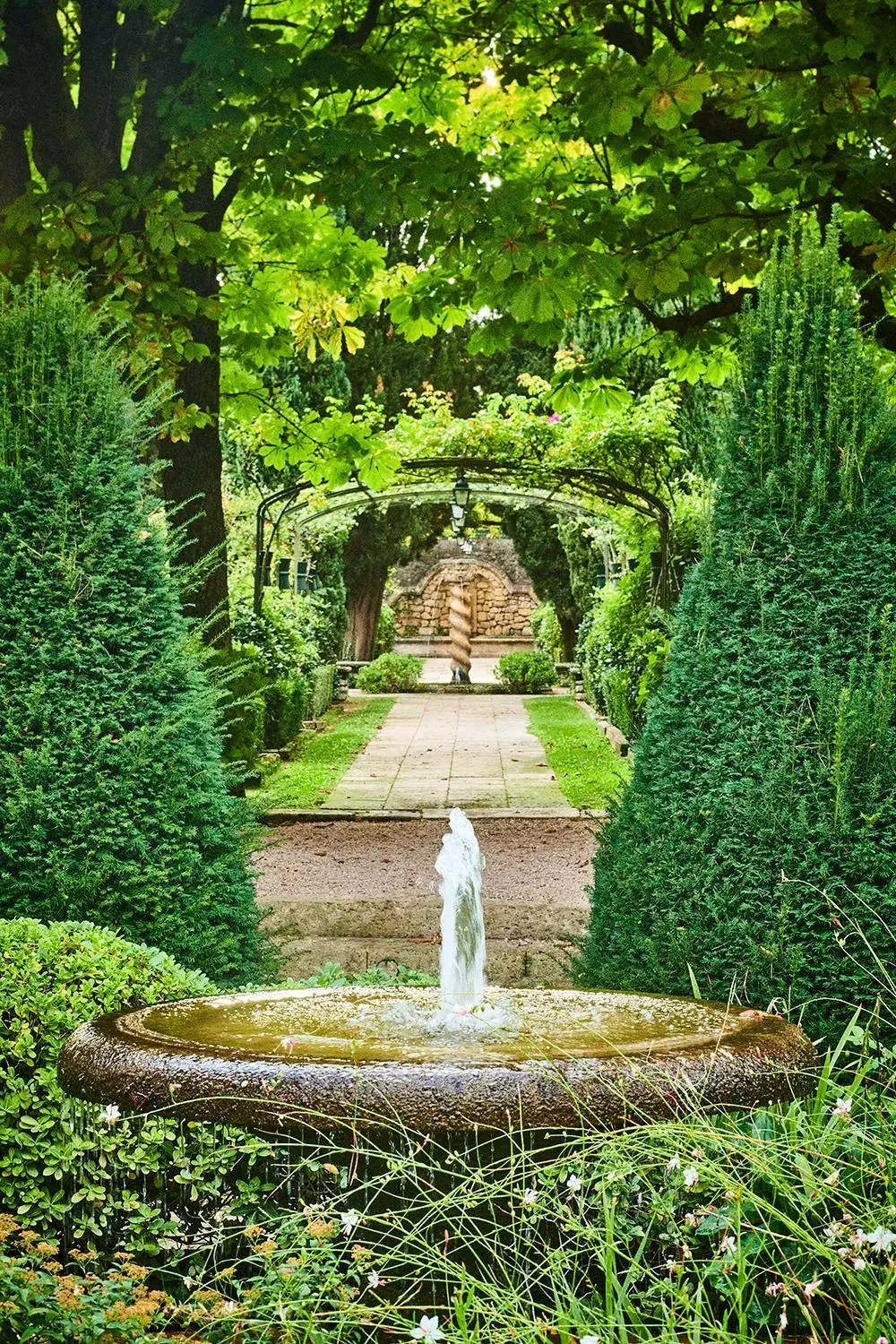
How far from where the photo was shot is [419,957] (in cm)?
727

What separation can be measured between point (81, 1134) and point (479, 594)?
36.7 metres

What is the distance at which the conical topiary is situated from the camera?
416 centimetres

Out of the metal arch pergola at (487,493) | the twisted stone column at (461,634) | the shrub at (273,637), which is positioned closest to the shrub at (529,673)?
the twisted stone column at (461,634)

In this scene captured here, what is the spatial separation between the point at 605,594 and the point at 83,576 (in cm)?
1409

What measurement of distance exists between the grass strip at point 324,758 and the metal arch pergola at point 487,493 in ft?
6.54

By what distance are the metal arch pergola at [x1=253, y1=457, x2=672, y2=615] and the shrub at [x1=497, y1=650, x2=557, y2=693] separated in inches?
251

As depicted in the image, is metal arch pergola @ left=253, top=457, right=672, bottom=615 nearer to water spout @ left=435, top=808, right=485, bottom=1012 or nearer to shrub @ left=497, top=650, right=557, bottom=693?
shrub @ left=497, top=650, right=557, bottom=693

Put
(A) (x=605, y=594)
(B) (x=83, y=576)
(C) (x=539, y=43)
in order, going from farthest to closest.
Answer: (A) (x=605, y=594), (C) (x=539, y=43), (B) (x=83, y=576)

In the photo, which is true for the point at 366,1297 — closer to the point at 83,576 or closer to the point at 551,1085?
the point at 551,1085

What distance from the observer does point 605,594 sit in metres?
18.4

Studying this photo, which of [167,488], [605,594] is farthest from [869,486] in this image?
[605,594]

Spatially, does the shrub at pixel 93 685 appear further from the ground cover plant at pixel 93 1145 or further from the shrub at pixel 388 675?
the shrub at pixel 388 675

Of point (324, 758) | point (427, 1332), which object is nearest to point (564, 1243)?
point (427, 1332)

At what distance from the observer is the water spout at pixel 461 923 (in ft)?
13.0
